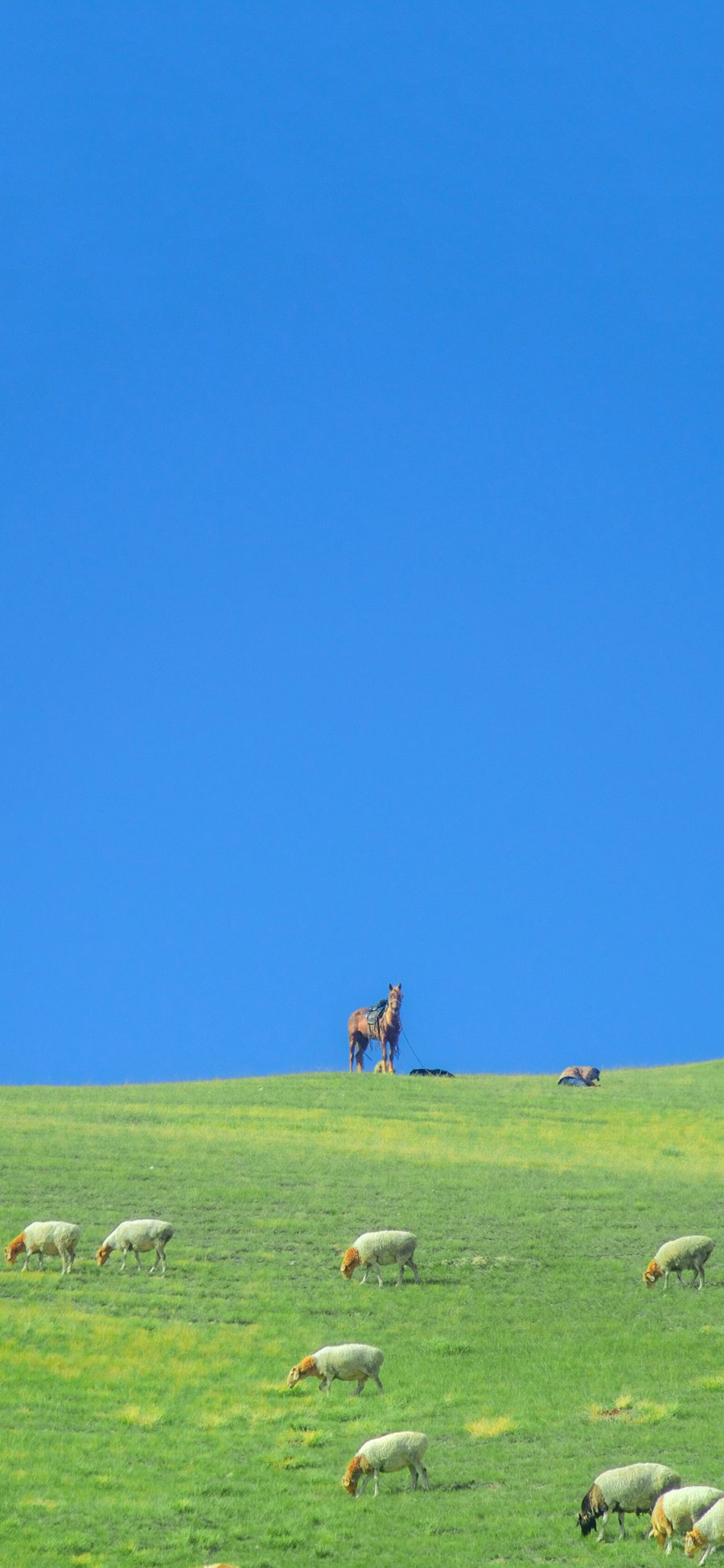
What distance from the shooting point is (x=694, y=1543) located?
16500 mm

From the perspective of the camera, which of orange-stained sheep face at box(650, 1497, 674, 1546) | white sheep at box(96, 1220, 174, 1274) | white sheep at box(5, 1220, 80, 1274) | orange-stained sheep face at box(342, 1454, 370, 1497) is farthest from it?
white sheep at box(96, 1220, 174, 1274)

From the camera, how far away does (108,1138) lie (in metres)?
42.6

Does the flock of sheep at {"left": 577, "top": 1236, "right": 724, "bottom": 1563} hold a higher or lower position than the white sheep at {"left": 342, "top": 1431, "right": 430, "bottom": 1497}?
lower

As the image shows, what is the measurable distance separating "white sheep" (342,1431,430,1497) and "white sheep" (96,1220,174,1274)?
34.2 feet

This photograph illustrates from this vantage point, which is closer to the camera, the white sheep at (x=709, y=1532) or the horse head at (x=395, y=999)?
the white sheep at (x=709, y=1532)

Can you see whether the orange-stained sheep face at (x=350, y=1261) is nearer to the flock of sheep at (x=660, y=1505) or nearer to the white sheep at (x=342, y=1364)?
the white sheep at (x=342, y=1364)

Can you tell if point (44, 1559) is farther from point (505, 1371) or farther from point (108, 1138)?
point (108, 1138)

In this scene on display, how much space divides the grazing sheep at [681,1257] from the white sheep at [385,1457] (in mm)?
10662

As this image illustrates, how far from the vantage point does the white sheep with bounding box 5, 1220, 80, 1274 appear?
29328mm

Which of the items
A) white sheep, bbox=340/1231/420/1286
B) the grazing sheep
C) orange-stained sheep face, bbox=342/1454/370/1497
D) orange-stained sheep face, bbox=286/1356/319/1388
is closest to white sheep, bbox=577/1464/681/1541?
orange-stained sheep face, bbox=342/1454/370/1497

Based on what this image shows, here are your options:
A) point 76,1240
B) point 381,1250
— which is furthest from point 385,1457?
point 76,1240

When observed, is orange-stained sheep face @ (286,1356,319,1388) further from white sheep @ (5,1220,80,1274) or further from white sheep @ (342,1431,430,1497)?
white sheep @ (5,1220,80,1274)

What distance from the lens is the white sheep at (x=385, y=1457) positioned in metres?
19.3

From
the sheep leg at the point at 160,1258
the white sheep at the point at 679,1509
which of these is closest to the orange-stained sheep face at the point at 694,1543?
the white sheep at the point at 679,1509
